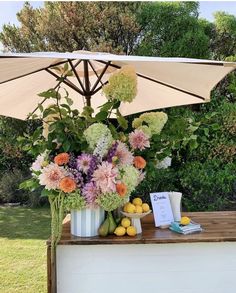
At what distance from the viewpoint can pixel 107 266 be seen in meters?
2.19

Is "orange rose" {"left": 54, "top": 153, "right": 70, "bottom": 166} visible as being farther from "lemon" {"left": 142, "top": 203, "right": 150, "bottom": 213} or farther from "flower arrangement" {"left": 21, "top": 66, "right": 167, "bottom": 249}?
"lemon" {"left": 142, "top": 203, "right": 150, "bottom": 213}

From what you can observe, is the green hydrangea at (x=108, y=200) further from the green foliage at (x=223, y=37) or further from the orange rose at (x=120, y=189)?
the green foliage at (x=223, y=37)

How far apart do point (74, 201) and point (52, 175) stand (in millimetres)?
176

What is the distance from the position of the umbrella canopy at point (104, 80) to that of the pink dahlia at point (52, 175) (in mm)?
564

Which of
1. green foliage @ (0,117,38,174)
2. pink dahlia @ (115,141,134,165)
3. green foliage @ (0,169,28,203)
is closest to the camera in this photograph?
pink dahlia @ (115,141,134,165)

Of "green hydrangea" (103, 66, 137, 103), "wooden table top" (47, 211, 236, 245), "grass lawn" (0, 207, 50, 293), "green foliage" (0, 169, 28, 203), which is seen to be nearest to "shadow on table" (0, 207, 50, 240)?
"grass lawn" (0, 207, 50, 293)

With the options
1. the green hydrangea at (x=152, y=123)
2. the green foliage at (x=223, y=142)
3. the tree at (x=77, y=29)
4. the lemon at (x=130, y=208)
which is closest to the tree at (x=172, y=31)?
the tree at (x=77, y=29)

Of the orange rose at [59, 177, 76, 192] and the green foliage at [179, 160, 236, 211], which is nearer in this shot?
the orange rose at [59, 177, 76, 192]

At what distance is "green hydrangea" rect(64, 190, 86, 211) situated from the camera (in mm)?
2092

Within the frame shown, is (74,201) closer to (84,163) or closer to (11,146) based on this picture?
(84,163)

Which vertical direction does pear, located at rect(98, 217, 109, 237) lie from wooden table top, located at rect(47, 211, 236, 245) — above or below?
above

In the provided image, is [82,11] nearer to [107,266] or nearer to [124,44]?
[124,44]

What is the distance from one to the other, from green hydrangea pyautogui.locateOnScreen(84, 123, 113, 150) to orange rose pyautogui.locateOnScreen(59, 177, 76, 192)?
0.22 meters

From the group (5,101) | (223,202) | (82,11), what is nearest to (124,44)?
(82,11)
